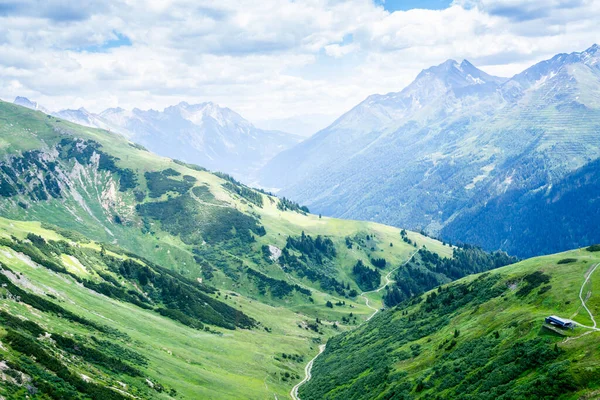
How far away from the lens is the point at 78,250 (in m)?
163

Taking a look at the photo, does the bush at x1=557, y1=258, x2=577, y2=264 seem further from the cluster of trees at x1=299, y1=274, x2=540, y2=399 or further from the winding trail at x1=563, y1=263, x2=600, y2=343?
the cluster of trees at x1=299, y1=274, x2=540, y2=399

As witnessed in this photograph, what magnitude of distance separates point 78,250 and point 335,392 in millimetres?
105398

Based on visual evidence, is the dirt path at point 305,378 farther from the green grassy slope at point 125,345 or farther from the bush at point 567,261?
the bush at point 567,261

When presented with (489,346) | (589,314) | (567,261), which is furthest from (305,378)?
(589,314)

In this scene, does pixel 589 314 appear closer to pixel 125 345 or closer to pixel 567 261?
pixel 567 261

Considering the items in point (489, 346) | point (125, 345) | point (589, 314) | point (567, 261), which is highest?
point (567, 261)

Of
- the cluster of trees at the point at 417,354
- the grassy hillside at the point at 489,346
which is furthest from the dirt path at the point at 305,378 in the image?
the grassy hillside at the point at 489,346

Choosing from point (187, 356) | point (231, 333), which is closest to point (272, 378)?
point (187, 356)

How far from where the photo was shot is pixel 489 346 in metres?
77.1

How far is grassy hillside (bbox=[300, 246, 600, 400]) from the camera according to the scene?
191ft

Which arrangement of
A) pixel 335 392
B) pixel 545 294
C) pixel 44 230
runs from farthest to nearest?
pixel 44 230, pixel 335 392, pixel 545 294

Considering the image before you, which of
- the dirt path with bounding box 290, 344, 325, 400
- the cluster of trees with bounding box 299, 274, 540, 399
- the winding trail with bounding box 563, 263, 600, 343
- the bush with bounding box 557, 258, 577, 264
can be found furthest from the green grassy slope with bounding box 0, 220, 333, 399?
the bush with bounding box 557, 258, 577, 264

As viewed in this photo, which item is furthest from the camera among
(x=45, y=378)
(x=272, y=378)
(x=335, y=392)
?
(x=272, y=378)

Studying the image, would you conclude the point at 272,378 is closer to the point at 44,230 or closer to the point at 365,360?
the point at 365,360
